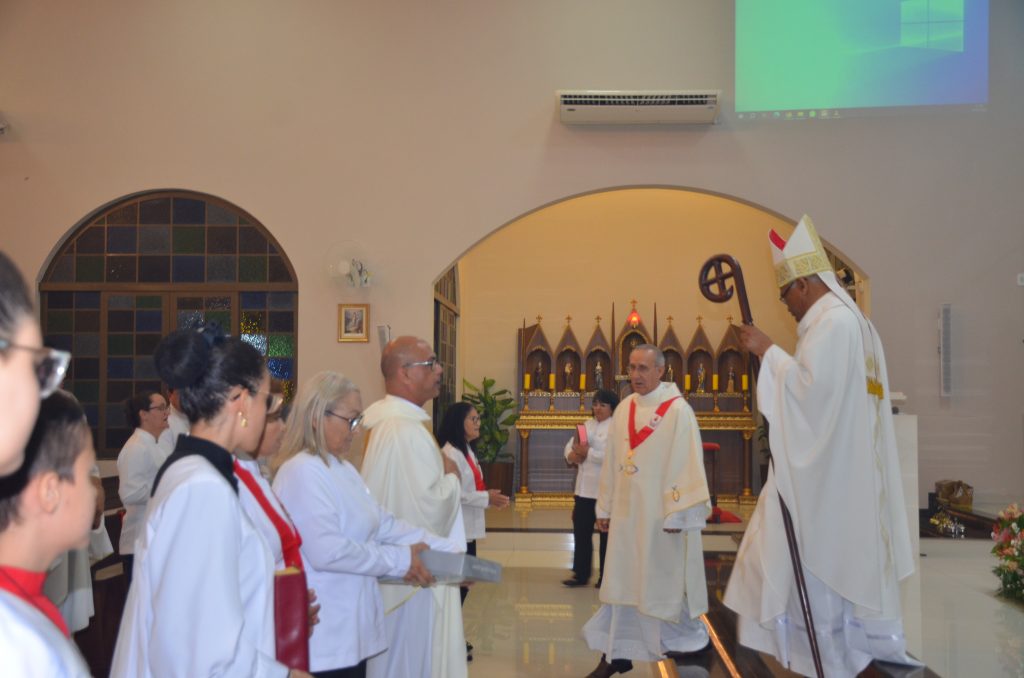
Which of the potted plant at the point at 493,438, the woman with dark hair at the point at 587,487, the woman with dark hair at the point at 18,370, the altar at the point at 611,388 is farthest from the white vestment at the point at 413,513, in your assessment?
the altar at the point at 611,388

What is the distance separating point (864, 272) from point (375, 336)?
15.9 ft

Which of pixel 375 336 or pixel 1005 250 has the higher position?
pixel 1005 250

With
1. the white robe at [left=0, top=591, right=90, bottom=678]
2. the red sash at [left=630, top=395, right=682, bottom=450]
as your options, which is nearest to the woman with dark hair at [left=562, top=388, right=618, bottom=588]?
Answer: the red sash at [left=630, top=395, right=682, bottom=450]

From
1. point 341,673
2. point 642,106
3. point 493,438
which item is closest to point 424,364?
point 341,673

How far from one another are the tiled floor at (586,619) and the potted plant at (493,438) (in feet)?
11.5

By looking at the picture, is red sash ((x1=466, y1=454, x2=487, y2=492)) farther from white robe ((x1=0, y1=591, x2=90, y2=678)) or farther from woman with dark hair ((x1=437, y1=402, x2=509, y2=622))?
white robe ((x1=0, y1=591, x2=90, y2=678))

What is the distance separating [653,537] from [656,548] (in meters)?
0.06

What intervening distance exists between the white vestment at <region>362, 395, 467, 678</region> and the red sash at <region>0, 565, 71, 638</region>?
237 centimetres

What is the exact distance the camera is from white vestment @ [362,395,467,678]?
3773mm

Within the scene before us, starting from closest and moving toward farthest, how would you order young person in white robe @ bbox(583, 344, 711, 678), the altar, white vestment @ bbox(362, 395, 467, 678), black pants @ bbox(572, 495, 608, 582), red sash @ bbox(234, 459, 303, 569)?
red sash @ bbox(234, 459, 303, 569), white vestment @ bbox(362, 395, 467, 678), young person in white robe @ bbox(583, 344, 711, 678), black pants @ bbox(572, 495, 608, 582), the altar

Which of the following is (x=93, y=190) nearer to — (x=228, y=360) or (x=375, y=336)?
(x=375, y=336)

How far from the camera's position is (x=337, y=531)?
2.91 m

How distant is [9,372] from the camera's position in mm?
921

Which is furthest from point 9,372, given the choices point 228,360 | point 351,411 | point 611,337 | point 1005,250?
point 611,337
